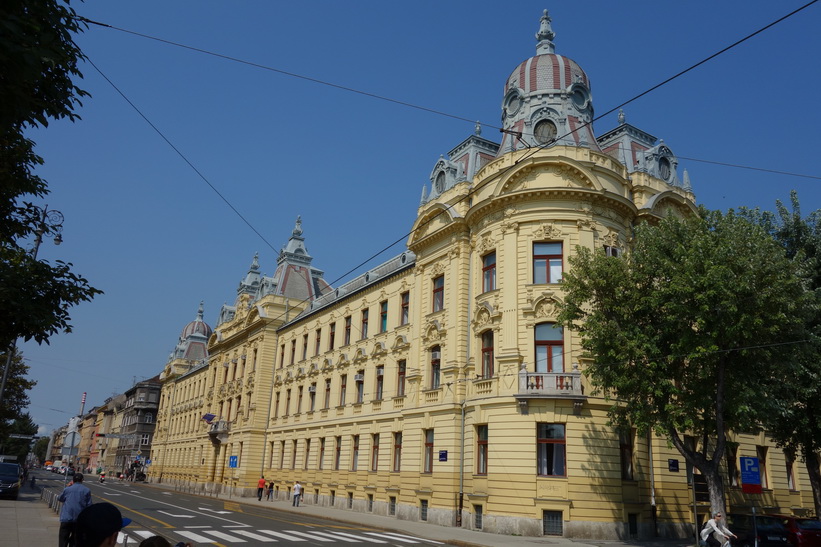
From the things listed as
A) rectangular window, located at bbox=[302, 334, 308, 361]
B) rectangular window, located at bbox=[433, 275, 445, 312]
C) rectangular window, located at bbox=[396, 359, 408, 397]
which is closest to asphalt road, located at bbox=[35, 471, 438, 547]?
rectangular window, located at bbox=[396, 359, 408, 397]

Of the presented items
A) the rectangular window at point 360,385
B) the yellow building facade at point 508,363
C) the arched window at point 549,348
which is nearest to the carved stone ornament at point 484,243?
the yellow building facade at point 508,363

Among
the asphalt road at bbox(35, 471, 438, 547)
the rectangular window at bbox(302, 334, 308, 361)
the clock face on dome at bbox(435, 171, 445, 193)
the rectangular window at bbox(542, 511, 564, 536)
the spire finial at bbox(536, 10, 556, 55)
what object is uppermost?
the spire finial at bbox(536, 10, 556, 55)

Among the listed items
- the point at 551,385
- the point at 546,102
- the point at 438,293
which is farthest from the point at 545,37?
the point at 551,385

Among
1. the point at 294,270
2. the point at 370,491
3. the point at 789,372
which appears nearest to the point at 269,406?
the point at 294,270

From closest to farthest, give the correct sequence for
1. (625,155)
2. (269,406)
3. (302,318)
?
(625,155) → (302,318) → (269,406)

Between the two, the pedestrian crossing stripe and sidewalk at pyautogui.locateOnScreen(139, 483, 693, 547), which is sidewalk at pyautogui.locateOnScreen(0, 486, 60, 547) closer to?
the pedestrian crossing stripe

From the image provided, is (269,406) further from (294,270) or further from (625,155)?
(625,155)

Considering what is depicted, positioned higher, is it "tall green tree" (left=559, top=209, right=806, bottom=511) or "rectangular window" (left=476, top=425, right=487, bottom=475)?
"tall green tree" (left=559, top=209, right=806, bottom=511)

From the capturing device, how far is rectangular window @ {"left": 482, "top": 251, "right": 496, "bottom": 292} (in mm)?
30812

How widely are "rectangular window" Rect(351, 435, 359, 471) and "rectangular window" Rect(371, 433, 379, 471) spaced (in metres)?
2.03

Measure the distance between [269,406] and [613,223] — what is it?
120ft

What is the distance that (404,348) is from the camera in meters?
37.0

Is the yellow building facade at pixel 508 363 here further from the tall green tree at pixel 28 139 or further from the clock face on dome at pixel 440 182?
the tall green tree at pixel 28 139

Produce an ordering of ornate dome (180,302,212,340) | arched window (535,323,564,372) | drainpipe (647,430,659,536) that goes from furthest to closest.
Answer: ornate dome (180,302,212,340) → arched window (535,323,564,372) → drainpipe (647,430,659,536)
